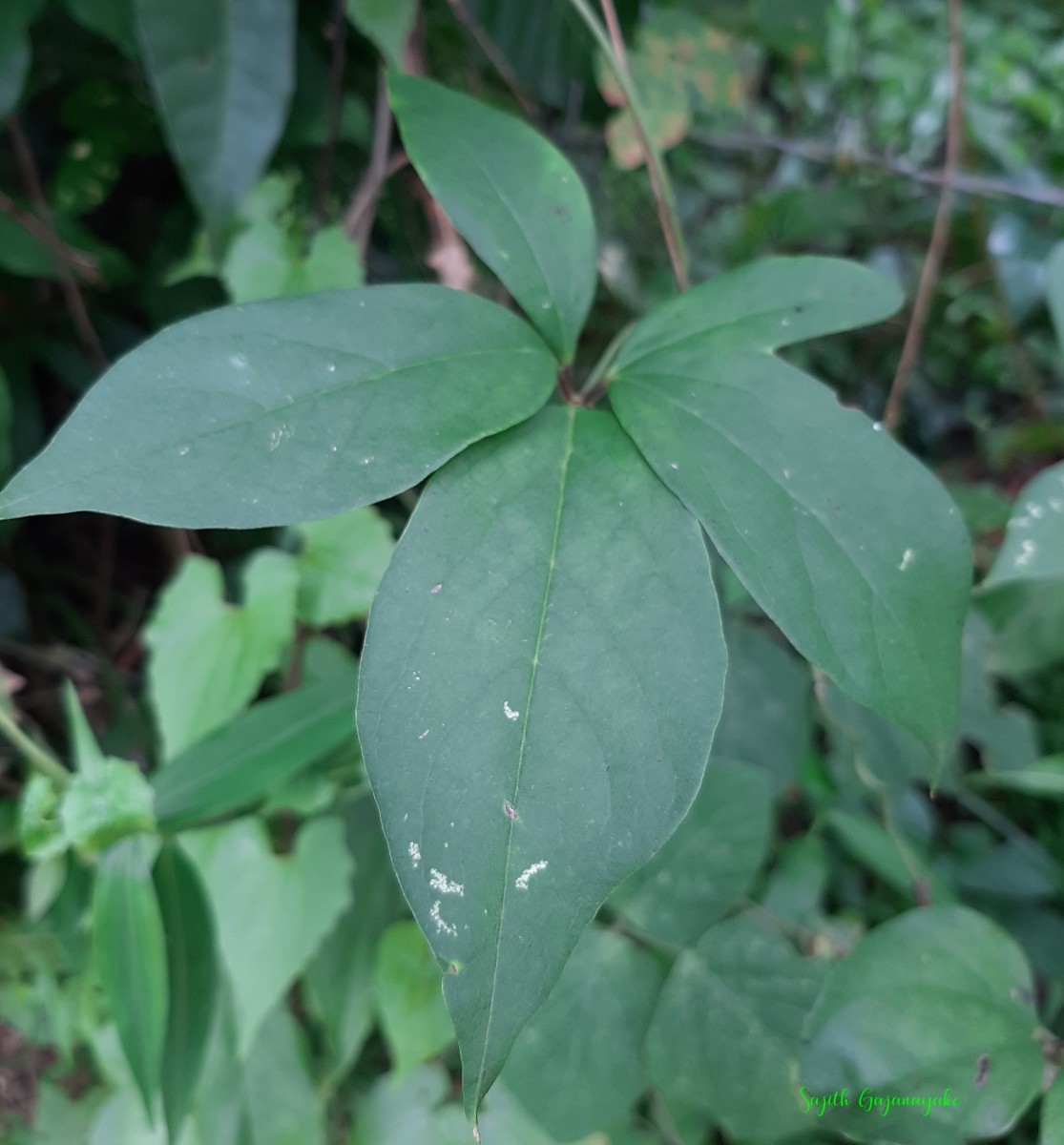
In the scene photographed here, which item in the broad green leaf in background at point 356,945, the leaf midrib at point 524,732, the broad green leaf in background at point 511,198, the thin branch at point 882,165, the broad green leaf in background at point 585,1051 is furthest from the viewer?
the thin branch at point 882,165

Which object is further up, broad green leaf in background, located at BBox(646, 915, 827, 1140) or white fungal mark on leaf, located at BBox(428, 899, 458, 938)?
white fungal mark on leaf, located at BBox(428, 899, 458, 938)

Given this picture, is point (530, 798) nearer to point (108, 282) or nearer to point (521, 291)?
point (521, 291)

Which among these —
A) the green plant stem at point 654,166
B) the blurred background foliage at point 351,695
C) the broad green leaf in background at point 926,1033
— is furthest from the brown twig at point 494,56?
the broad green leaf in background at point 926,1033

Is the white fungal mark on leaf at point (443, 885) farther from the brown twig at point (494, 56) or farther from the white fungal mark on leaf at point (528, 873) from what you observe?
the brown twig at point (494, 56)

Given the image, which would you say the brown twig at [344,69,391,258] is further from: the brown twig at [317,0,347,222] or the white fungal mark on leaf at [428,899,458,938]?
the white fungal mark on leaf at [428,899,458,938]

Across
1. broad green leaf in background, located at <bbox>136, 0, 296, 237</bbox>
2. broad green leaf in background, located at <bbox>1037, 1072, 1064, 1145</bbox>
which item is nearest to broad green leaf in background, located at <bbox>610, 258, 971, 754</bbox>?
broad green leaf in background, located at <bbox>1037, 1072, 1064, 1145</bbox>

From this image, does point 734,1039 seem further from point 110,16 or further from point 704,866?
point 110,16

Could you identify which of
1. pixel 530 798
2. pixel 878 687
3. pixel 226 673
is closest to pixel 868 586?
pixel 878 687
